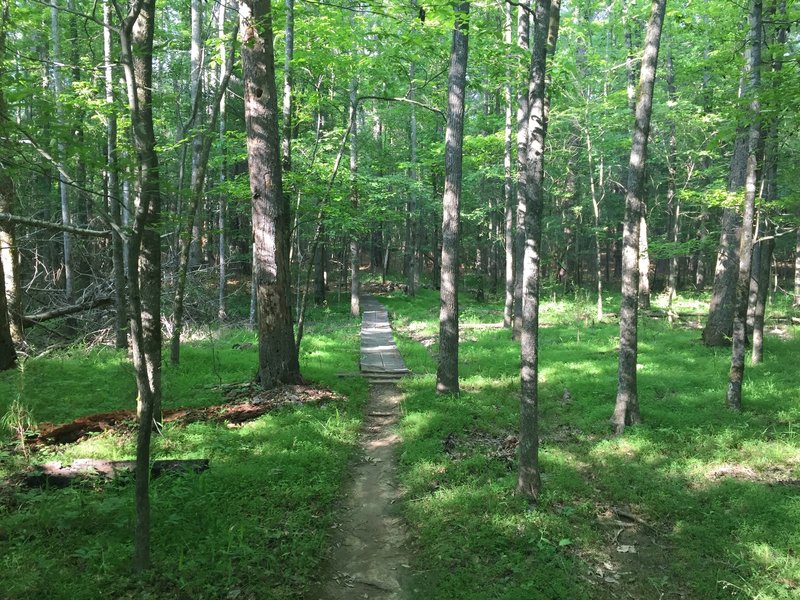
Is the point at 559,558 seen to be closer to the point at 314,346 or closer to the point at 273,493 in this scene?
the point at 273,493

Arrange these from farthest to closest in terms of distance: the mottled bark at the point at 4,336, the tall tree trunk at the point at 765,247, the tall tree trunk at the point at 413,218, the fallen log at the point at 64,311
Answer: the tall tree trunk at the point at 413,218 < the fallen log at the point at 64,311 < the tall tree trunk at the point at 765,247 < the mottled bark at the point at 4,336

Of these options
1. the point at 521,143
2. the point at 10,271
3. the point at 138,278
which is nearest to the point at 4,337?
the point at 10,271

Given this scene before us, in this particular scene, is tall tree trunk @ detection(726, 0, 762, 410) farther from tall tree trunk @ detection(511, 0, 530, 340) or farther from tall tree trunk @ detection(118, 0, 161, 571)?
tall tree trunk @ detection(118, 0, 161, 571)

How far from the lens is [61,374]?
8.39 meters

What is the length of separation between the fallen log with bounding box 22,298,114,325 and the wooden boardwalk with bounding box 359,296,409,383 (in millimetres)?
5936

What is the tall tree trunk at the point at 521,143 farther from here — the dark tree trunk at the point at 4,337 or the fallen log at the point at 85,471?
the dark tree trunk at the point at 4,337

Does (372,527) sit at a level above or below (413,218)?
below

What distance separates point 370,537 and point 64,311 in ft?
27.4

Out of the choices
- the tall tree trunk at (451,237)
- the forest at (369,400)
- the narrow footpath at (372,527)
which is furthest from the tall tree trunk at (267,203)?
the tall tree trunk at (451,237)

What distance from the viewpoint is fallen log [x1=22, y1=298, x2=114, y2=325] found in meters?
9.30

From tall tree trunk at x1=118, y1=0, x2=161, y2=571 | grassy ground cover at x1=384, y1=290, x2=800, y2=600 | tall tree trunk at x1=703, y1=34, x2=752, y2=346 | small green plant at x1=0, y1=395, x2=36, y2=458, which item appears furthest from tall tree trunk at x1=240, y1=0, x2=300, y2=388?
tall tree trunk at x1=703, y1=34, x2=752, y2=346

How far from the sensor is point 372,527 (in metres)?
5.00

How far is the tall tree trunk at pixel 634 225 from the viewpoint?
6945 millimetres

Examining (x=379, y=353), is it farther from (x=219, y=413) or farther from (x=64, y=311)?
(x=64, y=311)
